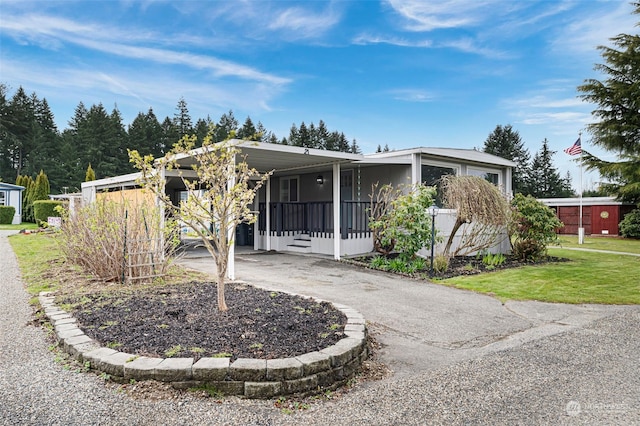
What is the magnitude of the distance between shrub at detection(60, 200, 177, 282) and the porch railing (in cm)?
499

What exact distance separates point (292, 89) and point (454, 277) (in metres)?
12.4

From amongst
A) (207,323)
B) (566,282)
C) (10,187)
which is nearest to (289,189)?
(566,282)

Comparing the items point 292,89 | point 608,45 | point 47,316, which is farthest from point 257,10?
point 608,45

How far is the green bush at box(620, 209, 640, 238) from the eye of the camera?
18109 mm

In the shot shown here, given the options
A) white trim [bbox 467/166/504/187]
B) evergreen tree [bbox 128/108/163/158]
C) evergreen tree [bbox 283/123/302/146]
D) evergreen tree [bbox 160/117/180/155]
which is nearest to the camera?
white trim [bbox 467/166/504/187]

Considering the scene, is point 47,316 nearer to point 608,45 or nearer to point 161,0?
point 161,0

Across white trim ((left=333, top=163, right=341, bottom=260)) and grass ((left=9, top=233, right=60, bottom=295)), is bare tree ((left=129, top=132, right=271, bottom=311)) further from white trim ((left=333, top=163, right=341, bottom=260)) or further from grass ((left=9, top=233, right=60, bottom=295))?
white trim ((left=333, top=163, right=341, bottom=260))

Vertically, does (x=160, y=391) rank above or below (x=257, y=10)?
below

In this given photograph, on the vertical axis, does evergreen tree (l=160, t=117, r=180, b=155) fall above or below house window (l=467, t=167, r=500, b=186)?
above

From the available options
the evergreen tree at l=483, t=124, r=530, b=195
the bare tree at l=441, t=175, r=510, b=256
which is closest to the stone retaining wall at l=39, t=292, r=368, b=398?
the bare tree at l=441, t=175, r=510, b=256

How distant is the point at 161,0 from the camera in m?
10.5

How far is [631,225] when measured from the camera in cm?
1825

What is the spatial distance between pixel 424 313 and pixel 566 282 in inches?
160

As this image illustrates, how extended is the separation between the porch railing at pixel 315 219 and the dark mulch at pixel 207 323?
5608mm
